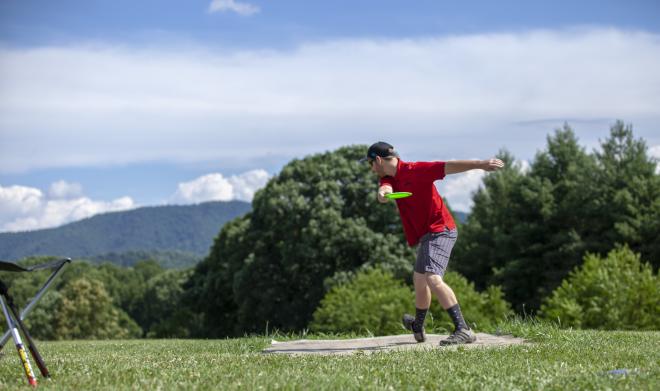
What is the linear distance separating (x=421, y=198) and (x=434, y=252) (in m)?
0.74

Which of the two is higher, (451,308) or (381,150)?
(381,150)

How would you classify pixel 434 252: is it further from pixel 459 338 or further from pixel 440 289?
pixel 459 338

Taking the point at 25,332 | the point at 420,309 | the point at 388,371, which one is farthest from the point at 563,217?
the point at 25,332

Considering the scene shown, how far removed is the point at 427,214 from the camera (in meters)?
9.41

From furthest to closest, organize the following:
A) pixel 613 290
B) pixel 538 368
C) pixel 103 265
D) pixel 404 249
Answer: pixel 103 265 → pixel 404 249 → pixel 613 290 → pixel 538 368

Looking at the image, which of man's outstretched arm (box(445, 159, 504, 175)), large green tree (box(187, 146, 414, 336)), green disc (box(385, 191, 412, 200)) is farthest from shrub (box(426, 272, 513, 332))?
green disc (box(385, 191, 412, 200))

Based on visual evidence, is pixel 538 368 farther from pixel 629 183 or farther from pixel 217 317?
pixel 217 317

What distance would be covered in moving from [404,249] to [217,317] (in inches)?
719

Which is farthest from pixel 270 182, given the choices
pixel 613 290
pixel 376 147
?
pixel 376 147

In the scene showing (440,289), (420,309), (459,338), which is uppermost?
(440,289)

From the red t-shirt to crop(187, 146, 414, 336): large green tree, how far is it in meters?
28.1

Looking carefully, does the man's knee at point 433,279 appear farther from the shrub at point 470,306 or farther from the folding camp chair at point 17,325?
the shrub at point 470,306

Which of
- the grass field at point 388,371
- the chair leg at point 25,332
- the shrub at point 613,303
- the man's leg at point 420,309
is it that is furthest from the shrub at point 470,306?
the chair leg at point 25,332

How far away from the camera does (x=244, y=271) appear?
42.5 metres
